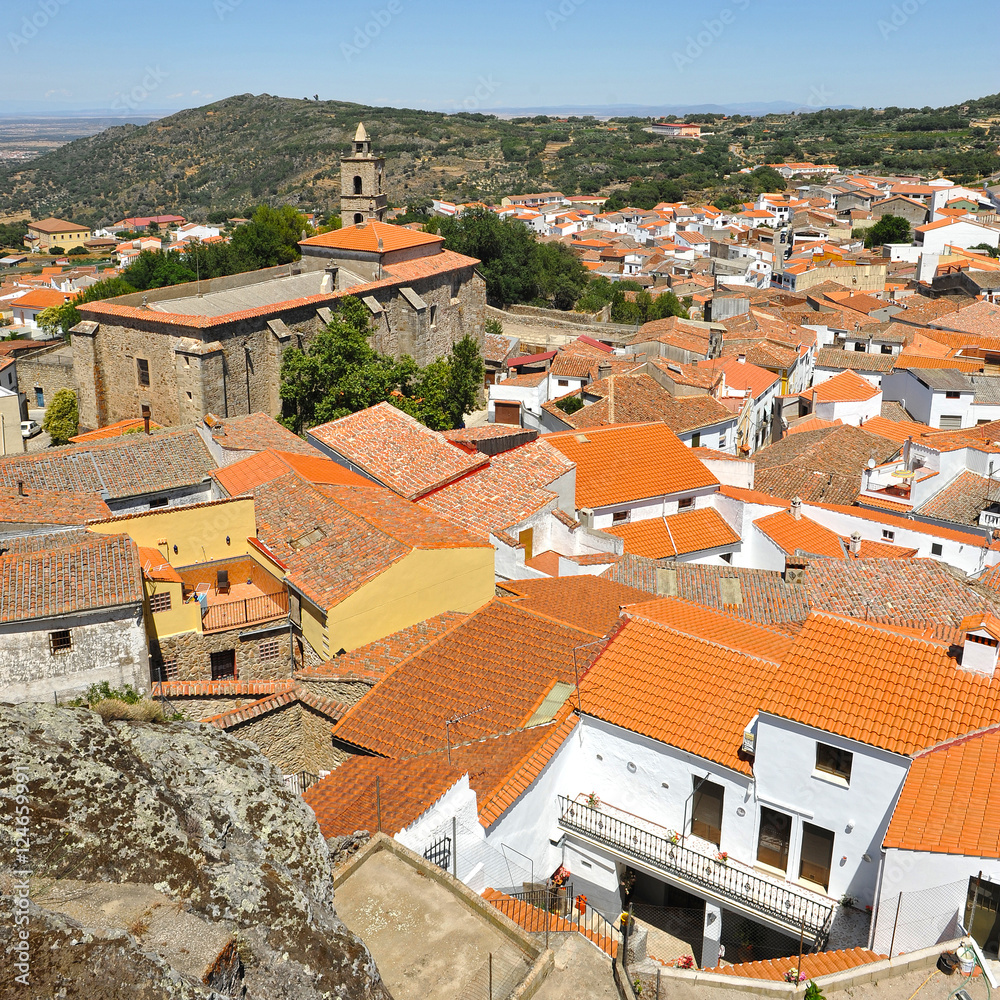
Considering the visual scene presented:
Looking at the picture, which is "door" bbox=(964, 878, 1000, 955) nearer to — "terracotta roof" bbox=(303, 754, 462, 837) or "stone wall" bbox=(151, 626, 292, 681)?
"terracotta roof" bbox=(303, 754, 462, 837)

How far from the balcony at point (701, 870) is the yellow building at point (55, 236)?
116 meters

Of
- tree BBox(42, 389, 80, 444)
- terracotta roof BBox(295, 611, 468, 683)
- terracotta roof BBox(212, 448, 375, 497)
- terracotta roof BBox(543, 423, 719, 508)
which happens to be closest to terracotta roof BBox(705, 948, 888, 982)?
terracotta roof BBox(295, 611, 468, 683)

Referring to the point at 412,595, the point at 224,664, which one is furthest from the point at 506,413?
the point at 224,664

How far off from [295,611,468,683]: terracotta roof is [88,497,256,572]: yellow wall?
2.65m

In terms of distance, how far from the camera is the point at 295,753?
39.1 ft

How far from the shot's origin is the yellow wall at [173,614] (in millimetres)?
13723

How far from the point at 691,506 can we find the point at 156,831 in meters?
19.5

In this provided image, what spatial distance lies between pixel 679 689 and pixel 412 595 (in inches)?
186

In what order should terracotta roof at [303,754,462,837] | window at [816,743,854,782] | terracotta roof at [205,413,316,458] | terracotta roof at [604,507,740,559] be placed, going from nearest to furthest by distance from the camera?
1. terracotta roof at [303,754,462,837]
2. window at [816,743,854,782]
3. terracotta roof at [205,413,316,458]
4. terracotta roof at [604,507,740,559]

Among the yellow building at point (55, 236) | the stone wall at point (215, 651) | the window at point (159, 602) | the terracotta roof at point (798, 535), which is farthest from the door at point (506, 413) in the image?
the yellow building at point (55, 236)

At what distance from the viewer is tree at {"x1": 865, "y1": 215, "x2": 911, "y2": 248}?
250 feet

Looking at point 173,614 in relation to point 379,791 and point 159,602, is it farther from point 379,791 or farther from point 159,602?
point 379,791

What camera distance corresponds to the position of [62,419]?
30.6m

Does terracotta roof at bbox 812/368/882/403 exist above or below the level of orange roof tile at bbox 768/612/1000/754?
below
